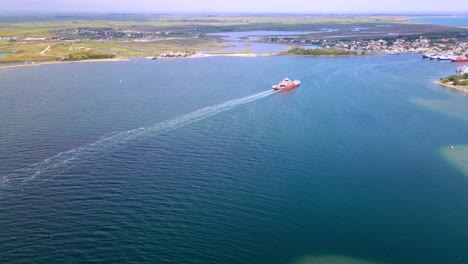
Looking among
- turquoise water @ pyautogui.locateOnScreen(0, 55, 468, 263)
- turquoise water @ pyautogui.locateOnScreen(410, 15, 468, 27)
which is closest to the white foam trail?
turquoise water @ pyautogui.locateOnScreen(0, 55, 468, 263)

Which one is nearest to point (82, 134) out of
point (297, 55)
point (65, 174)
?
point (65, 174)

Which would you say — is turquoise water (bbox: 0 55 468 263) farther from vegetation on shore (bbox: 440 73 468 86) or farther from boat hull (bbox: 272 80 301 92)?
vegetation on shore (bbox: 440 73 468 86)

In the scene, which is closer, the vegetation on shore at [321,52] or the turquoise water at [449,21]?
the vegetation on shore at [321,52]

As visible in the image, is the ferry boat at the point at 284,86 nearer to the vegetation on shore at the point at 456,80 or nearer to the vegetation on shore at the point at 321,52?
the vegetation on shore at the point at 456,80

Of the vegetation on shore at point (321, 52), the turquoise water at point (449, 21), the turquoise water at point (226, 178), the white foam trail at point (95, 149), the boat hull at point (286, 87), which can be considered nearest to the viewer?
the turquoise water at point (226, 178)

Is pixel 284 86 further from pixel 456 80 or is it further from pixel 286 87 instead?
pixel 456 80

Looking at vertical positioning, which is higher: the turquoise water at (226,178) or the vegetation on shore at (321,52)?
the vegetation on shore at (321,52)

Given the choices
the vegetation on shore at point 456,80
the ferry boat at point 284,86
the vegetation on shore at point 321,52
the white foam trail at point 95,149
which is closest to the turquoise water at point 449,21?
the vegetation on shore at point 321,52

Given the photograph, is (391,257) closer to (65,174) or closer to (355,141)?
(355,141)
